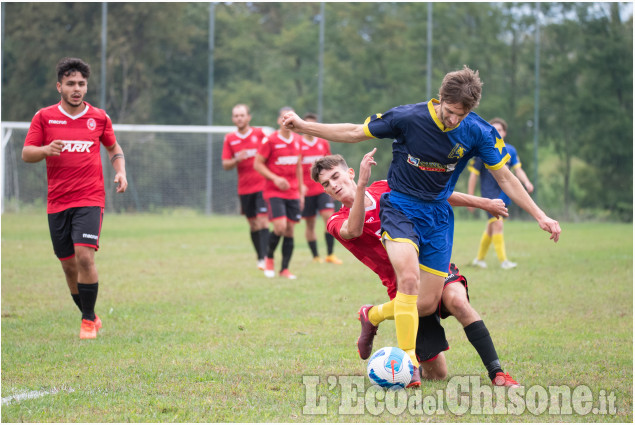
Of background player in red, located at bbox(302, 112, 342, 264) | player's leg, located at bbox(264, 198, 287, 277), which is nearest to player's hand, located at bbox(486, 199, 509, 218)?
player's leg, located at bbox(264, 198, 287, 277)

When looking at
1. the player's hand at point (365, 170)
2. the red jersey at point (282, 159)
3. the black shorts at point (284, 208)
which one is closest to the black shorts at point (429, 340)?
the player's hand at point (365, 170)

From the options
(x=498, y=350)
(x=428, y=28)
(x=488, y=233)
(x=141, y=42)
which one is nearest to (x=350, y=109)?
(x=428, y=28)

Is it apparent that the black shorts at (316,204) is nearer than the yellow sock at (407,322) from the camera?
No

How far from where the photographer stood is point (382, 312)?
4.72 metres

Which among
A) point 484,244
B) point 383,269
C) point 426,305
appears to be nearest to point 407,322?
point 426,305

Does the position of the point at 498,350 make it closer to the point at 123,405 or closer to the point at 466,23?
the point at 123,405

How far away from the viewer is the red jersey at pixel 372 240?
4.80 m

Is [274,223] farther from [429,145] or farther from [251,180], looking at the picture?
[429,145]

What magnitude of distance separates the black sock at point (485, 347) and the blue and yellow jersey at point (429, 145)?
2.67 feet

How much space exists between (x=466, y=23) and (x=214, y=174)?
31.9 ft

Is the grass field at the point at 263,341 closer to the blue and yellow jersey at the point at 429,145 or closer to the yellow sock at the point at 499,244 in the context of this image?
the yellow sock at the point at 499,244

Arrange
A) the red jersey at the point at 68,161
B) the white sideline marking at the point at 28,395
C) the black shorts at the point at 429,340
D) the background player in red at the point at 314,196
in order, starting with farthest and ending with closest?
the background player in red at the point at 314,196
the red jersey at the point at 68,161
the black shorts at the point at 429,340
the white sideline marking at the point at 28,395

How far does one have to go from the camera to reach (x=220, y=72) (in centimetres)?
2717

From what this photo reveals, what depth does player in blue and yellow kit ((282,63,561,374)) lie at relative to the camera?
169 inches
